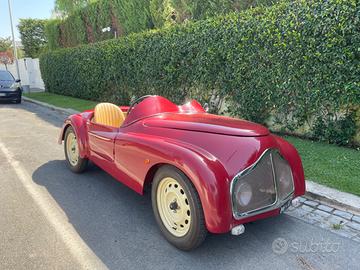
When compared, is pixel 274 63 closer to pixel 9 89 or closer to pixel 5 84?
pixel 9 89

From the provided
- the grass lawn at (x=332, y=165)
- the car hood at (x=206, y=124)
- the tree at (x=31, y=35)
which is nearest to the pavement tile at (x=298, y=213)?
the grass lawn at (x=332, y=165)

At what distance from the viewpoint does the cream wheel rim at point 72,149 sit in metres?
4.98

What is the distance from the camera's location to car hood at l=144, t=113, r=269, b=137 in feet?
9.69

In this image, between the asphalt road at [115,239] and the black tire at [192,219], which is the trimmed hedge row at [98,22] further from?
the black tire at [192,219]

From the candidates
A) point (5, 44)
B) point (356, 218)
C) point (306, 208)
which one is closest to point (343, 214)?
point (356, 218)

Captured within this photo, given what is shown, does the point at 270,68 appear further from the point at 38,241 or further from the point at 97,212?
the point at 38,241

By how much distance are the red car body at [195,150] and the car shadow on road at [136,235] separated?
34cm

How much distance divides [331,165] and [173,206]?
9.07 ft

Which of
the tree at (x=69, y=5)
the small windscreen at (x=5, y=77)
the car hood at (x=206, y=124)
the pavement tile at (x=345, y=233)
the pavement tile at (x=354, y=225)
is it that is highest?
the tree at (x=69, y=5)

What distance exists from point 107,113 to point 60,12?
57.7ft

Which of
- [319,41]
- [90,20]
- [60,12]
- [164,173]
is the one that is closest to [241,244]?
[164,173]

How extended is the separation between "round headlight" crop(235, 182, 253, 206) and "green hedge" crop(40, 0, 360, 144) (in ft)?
10.7

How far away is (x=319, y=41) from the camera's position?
5.32 metres

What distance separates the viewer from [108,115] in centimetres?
465
